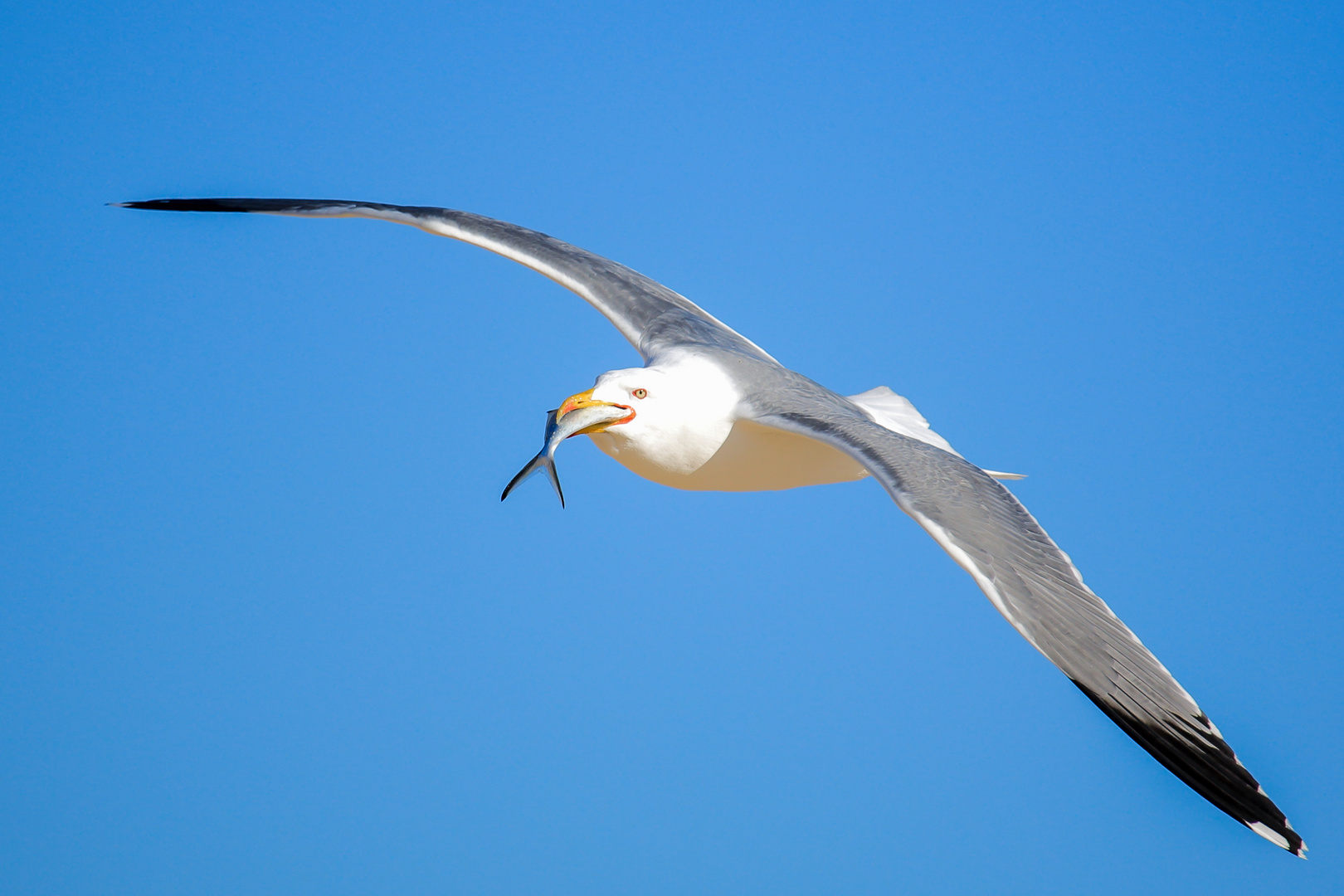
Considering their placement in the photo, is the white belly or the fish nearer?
the fish

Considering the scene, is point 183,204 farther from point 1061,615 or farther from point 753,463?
point 1061,615

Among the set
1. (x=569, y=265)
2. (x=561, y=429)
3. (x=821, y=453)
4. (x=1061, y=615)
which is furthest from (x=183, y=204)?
(x=1061, y=615)

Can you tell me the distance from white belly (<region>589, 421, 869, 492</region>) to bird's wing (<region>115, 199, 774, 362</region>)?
0.94 metres

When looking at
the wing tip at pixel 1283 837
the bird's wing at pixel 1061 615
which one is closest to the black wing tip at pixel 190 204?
the bird's wing at pixel 1061 615

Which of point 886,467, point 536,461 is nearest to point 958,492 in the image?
point 886,467

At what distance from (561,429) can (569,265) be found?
208cm

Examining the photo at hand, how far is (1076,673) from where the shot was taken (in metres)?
3.44

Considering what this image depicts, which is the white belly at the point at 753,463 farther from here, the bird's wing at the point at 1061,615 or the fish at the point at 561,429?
the bird's wing at the point at 1061,615

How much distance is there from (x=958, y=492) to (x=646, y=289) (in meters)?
3.16

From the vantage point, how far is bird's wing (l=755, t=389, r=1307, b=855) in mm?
3248

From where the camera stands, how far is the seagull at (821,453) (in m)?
3.38

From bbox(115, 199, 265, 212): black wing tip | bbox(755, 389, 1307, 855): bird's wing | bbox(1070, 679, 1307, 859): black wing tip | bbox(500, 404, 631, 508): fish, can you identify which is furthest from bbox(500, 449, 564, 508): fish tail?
bbox(115, 199, 265, 212): black wing tip

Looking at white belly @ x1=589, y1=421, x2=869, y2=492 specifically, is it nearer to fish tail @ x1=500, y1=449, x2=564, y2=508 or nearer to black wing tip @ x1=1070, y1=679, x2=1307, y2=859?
fish tail @ x1=500, y1=449, x2=564, y2=508

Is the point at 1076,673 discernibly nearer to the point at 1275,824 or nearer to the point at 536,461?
the point at 1275,824
